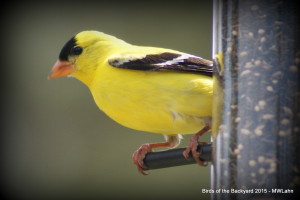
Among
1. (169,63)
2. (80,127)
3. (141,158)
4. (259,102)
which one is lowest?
(141,158)

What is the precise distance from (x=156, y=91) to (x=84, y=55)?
0.72 metres

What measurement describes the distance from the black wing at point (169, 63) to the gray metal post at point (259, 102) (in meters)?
0.50

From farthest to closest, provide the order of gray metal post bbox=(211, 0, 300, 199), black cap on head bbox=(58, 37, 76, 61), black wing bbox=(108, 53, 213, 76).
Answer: black cap on head bbox=(58, 37, 76, 61)
black wing bbox=(108, 53, 213, 76)
gray metal post bbox=(211, 0, 300, 199)

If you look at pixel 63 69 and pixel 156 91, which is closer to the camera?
pixel 156 91

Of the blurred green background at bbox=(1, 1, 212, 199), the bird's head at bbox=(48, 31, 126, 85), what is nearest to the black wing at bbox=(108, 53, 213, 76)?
the bird's head at bbox=(48, 31, 126, 85)

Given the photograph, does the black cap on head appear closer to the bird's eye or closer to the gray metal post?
the bird's eye

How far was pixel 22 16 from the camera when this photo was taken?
40.0 feet

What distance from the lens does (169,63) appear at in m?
3.33

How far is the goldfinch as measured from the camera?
317cm

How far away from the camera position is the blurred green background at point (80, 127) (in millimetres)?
9750

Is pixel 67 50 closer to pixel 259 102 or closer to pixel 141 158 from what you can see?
pixel 141 158

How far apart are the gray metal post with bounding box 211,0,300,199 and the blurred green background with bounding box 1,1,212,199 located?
6.46 m

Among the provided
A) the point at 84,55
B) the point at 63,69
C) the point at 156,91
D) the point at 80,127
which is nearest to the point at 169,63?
the point at 156,91

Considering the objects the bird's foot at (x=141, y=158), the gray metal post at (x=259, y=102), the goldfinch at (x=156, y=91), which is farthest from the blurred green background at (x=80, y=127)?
A: the gray metal post at (x=259, y=102)
